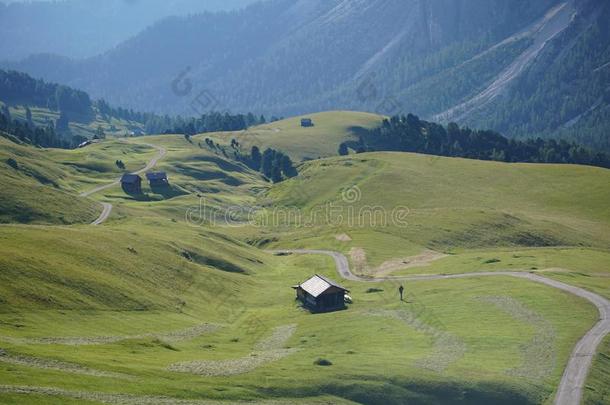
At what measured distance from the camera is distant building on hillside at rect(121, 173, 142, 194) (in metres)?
193

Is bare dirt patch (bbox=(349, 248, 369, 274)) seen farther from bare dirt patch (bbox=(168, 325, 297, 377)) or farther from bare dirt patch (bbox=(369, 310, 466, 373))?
bare dirt patch (bbox=(168, 325, 297, 377))

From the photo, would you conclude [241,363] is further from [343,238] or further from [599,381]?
[343,238]

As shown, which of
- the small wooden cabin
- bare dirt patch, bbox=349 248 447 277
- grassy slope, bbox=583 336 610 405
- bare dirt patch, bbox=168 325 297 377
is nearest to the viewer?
bare dirt patch, bbox=168 325 297 377

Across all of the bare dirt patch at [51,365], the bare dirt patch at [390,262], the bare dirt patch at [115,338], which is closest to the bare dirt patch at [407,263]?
the bare dirt patch at [390,262]

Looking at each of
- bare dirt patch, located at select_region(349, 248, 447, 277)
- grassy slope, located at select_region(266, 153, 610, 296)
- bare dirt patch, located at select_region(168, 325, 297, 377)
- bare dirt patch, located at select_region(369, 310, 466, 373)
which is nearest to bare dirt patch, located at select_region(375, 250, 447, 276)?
bare dirt patch, located at select_region(349, 248, 447, 277)

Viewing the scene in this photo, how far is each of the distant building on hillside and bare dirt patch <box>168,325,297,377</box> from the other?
11950 centimetres

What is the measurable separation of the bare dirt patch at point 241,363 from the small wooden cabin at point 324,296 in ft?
54.0

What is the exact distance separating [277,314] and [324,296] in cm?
661

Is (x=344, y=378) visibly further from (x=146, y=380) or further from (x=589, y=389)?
(x=589, y=389)

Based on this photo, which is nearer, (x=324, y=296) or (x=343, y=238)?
(x=324, y=296)

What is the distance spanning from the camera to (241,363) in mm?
66625

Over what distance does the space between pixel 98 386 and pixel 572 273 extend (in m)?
76.2

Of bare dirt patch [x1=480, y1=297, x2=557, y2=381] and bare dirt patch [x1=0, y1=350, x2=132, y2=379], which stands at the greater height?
bare dirt patch [x1=0, y1=350, x2=132, y2=379]

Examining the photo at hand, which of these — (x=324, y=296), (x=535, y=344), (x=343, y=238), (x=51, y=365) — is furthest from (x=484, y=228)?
(x=51, y=365)
